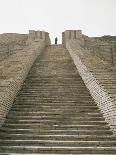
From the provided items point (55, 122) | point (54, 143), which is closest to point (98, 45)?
point (55, 122)

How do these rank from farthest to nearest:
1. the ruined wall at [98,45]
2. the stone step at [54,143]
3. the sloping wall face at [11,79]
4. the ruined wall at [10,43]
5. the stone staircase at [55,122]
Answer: the ruined wall at [98,45] < the ruined wall at [10,43] < the sloping wall face at [11,79] < the stone step at [54,143] < the stone staircase at [55,122]

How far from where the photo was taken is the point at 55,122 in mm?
7406

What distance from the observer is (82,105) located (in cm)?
826

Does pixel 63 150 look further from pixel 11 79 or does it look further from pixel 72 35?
pixel 72 35

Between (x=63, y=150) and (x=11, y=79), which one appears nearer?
(x=63, y=150)

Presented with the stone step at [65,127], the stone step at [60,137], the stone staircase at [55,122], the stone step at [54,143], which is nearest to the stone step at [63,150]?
the stone staircase at [55,122]

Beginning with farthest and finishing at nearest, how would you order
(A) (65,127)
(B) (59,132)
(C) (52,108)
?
1. (C) (52,108)
2. (A) (65,127)
3. (B) (59,132)

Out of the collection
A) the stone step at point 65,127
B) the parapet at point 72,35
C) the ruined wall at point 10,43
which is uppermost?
the parapet at point 72,35

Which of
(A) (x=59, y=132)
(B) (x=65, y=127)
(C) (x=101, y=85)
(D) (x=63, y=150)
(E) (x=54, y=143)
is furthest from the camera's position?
(C) (x=101, y=85)

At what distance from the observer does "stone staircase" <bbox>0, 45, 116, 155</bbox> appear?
20.7 feet

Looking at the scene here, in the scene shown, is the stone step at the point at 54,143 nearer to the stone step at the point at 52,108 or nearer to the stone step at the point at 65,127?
the stone step at the point at 65,127

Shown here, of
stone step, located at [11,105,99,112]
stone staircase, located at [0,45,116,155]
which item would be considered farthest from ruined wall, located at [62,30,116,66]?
stone step, located at [11,105,99,112]

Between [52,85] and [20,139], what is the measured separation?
323 cm

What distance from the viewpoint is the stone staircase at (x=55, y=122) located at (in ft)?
20.7
